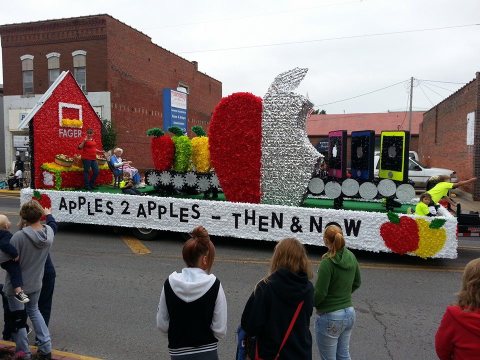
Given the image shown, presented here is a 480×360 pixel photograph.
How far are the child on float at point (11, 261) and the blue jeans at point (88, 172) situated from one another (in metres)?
7.03

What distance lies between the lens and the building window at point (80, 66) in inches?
909

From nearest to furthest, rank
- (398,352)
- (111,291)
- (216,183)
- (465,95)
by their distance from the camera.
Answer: (398,352) → (111,291) → (216,183) → (465,95)

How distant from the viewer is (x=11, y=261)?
388cm

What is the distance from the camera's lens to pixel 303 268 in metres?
2.74

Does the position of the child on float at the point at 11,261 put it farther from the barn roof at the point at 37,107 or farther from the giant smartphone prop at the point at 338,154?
the barn roof at the point at 37,107

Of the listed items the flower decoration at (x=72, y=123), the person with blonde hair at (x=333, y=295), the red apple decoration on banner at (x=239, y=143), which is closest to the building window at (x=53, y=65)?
the flower decoration at (x=72, y=123)

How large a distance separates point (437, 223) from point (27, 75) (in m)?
23.9

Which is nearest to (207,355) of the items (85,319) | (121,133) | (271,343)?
(271,343)

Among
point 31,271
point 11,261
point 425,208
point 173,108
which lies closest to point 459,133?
point 173,108

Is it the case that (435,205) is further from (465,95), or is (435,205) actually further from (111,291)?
(465,95)

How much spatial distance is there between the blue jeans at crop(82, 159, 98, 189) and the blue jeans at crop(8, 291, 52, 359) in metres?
6.90

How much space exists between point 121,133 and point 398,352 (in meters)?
22.1

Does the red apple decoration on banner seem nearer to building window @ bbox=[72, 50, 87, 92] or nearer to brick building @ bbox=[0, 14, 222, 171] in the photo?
brick building @ bbox=[0, 14, 222, 171]

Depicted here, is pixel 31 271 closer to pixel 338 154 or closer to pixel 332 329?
pixel 332 329
